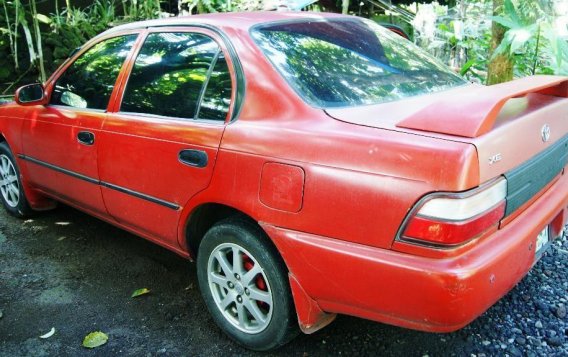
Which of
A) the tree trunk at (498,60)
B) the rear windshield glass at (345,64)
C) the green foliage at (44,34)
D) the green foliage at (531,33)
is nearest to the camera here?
the rear windshield glass at (345,64)

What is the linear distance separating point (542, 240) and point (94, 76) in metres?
2.80

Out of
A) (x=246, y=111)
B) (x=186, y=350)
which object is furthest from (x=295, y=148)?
(x=186, y=350)

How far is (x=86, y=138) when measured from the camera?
309cm

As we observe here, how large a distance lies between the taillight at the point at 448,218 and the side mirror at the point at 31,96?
288cm

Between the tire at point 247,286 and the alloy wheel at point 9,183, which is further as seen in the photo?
the alloy wheel at point 9,183

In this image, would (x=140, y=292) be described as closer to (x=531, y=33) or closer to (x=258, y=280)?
(x=258, y=280)

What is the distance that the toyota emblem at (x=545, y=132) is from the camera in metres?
2.12

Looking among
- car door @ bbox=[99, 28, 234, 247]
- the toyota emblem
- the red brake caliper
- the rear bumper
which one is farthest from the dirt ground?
the toyota emblem

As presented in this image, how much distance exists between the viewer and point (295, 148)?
2012 millimetres

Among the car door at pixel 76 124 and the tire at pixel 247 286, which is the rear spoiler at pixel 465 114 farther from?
the car door at pixel 76 124

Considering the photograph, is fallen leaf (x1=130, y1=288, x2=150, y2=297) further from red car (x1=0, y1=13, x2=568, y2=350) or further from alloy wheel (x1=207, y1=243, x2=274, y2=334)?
alloy wheel (x1=207, y1=243, x2=274, y2=334)

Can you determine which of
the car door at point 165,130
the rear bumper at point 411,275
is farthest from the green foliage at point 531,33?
the car door at point 165,130

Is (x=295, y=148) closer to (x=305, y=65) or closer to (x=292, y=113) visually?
(x=292, y=113)

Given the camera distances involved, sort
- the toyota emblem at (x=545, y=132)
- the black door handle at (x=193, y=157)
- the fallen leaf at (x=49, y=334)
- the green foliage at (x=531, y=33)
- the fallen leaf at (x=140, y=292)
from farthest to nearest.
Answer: the green foliage at (x=531, y=33) < the fallen leaf at (x=140, y=292) < the fallen leaf at (x=49, y=334) < the black door handle at (x=193, y=157) < the toyota emblem at (x=545, y=132)
